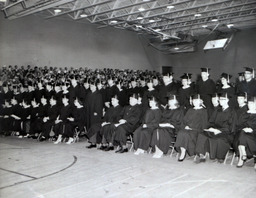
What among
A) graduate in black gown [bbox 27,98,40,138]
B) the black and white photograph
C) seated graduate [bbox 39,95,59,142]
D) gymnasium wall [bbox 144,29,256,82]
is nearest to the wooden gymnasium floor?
the black and white photograph

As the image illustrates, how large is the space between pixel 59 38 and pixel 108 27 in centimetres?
367

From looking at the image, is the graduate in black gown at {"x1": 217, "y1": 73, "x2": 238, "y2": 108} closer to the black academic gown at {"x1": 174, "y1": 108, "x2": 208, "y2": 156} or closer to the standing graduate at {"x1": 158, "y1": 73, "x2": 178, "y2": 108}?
the black academic gown at {"x1": 174, "y1": 108, "x2": 208, "y2": 156}

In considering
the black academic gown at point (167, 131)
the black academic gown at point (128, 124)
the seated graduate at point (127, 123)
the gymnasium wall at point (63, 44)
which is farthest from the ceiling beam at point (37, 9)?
the black academic gown at point (167, 131)

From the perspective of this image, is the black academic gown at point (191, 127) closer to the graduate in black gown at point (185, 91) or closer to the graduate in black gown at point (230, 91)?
the graduate in black gown at point (230, 91)

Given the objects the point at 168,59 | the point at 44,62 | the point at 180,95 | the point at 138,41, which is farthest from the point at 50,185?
the point at 168,59

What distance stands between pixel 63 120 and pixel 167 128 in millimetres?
3373

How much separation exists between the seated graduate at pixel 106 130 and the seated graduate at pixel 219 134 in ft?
7.35

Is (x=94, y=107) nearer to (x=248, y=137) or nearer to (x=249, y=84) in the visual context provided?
(x=249, y=84)

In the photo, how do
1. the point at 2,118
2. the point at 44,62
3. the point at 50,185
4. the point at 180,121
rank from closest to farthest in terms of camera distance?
the point at 50,185, the point at 180,121, the point at 2,118, the point at 44,62

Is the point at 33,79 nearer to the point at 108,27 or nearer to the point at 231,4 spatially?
the point at 108,27

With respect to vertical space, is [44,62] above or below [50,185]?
above

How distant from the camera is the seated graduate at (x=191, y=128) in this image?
581 cm

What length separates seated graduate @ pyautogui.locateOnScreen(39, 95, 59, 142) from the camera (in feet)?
27.6

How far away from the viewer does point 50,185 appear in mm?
4402
